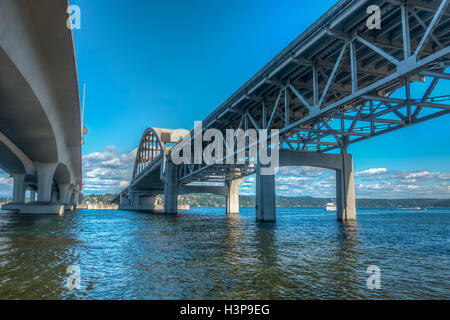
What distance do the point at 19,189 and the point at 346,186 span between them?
206ft

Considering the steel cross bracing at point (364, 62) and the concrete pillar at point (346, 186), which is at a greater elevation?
the steel cross bracing at point (364, 62)

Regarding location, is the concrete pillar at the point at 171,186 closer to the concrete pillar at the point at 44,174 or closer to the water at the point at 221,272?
the concrete pillar at the point at 44,174

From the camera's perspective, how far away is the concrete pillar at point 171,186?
66.9 meters

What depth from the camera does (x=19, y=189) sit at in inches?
2606

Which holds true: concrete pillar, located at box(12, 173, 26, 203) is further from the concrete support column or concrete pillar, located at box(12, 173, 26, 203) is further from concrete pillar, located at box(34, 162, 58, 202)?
the concrete support column

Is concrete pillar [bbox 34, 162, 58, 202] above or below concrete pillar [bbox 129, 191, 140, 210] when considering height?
above

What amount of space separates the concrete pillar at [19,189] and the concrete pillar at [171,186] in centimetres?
2884

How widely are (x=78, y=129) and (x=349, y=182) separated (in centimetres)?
3066

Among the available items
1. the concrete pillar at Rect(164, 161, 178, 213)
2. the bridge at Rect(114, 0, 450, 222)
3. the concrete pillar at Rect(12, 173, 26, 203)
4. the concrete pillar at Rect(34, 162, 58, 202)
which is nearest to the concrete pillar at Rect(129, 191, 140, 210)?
the concrete pillar at Rect(12, 173, 26, 203)

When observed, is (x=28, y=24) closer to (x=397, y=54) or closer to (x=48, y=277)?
(x=48, y=277)

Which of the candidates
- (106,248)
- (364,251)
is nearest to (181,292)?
(106,248)

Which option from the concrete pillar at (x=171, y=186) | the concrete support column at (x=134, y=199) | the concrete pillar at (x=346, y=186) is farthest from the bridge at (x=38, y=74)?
the concrete support column at (x=134, y=199)

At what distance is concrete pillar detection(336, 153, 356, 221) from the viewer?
37.0 metres

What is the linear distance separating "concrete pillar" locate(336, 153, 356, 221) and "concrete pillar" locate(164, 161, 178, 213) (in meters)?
37.9
